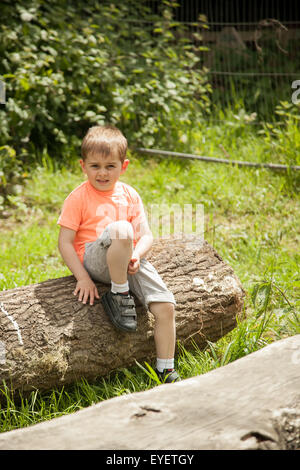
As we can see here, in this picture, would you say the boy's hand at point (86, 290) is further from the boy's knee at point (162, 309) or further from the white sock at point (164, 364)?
the white sock at point (164, 364)

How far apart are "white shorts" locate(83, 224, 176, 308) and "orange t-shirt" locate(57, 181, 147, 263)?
0.27 feet

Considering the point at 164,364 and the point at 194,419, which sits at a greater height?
the point at 194,419

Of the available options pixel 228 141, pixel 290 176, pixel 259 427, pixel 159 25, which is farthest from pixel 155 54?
pixel 259 427

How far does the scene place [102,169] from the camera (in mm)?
2758

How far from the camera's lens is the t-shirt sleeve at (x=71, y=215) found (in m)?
2.70

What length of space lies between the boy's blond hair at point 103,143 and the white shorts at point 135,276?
0.43m

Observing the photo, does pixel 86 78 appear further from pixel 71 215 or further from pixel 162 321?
pixel 162 321

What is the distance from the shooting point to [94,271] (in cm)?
265

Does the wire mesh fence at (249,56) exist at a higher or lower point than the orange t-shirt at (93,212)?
higher

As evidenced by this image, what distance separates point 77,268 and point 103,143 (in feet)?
2.14

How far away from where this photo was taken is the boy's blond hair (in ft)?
8.92

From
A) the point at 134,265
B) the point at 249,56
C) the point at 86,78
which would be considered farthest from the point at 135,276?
the point at 249,56

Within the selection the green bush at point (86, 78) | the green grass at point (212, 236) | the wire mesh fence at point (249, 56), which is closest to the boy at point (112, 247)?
the green grass at point (212, 236)
